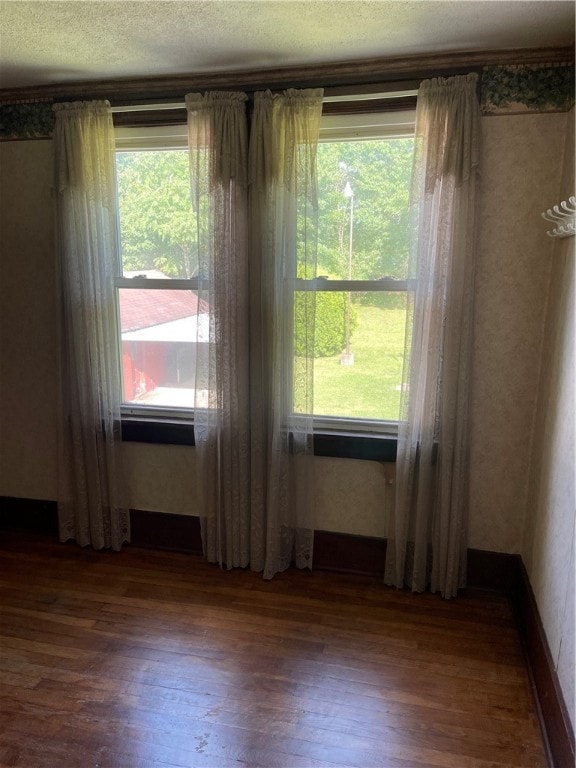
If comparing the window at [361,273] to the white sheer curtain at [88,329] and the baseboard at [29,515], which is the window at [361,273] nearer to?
the white sheer curtain at [88,329]

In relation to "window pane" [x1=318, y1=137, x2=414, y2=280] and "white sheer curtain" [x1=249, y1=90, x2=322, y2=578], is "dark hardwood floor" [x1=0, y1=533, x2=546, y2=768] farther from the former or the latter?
"window pane" [x1=318, y1=137, x2=414, y2=280]

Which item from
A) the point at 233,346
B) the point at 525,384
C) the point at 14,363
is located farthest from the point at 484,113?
the point at 14,363

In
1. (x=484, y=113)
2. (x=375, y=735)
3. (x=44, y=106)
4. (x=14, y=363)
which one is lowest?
(x=375, y=735)

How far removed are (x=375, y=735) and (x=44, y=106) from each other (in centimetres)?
327

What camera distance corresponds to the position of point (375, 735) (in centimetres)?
182

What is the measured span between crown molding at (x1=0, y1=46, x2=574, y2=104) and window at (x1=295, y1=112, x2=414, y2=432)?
0.17m

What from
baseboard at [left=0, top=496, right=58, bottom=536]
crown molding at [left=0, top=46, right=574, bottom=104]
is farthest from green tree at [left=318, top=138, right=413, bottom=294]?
baseboard at [left=0, top=496, right=58, bottom=536]

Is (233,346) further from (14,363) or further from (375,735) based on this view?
(375,735)

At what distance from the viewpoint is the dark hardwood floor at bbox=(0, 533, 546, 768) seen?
1.77m

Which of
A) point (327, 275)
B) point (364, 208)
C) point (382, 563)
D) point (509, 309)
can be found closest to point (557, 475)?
point (509, 309)

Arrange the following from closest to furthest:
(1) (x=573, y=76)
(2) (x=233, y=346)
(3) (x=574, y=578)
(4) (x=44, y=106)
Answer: (3) (x=574, y=578) → (1) (x=573, y=76) → (2) (x=233, y=346) → (4) (x=44, y=106)

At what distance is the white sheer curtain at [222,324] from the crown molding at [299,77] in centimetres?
13

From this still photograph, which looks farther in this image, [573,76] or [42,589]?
[42,589]

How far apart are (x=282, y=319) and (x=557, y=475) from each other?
1356mm
